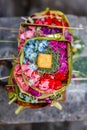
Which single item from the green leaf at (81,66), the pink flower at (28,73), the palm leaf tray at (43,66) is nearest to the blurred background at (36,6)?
the green leaf at (81,66)

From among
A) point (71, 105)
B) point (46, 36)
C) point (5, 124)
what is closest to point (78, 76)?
point (71, 105)

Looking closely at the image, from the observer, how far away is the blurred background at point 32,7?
130 inches

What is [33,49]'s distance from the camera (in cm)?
232

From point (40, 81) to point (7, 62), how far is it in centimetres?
63

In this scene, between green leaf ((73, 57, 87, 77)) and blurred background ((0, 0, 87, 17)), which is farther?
blurred background ((0, 0, 87, 17))

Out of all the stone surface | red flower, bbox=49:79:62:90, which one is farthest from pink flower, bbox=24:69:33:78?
the stone surface

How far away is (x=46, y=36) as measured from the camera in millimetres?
2457

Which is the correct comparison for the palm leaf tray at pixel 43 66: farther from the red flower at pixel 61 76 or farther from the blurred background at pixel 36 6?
the blurred background at pixel 36 6

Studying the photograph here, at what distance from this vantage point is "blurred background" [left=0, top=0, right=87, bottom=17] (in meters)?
3.31

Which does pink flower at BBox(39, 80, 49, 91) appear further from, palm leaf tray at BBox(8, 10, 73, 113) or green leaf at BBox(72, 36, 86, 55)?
green leaf at BBox(72, 36, 86, 55)

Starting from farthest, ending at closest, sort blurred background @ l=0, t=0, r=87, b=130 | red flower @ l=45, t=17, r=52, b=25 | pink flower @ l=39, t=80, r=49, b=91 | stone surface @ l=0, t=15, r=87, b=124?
blurred background @ l=0, t=0, r=87, b=130 < stone surface @ l=0, t=15, r=87, b=124 < red flower @ l=45, t=17, r=52, b=25 < pink flower @ l=39, t=80, r=49, b=91

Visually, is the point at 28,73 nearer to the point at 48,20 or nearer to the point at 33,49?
the point at 33,49

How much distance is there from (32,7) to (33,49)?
1115 mm

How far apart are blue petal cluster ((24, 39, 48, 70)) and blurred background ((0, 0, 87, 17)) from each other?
1.06 m
